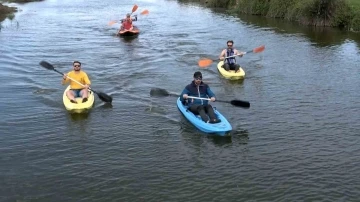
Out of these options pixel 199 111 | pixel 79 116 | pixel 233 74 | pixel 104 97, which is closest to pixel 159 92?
pixel 104 97

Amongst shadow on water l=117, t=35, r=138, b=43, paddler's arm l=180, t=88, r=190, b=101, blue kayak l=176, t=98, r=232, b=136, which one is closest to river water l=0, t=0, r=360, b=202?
blue kayak l=176, t=98, r=232, b=136

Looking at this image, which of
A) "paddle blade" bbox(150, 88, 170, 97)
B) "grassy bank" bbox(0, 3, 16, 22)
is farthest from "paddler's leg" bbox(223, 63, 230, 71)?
"grassy bank" bbox(0, 3, 16, 22)

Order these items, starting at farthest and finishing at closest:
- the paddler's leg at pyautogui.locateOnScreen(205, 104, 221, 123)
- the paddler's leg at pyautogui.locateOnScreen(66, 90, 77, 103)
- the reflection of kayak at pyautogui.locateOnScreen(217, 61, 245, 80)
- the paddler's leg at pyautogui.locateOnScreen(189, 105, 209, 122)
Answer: the reflection of kayak at pyautogui.locateOnScreen(217, 61, 245, 80), the paddler's leg at pyautogui.locateOnScreen(66, 90, 77, 103), the paddler's leg at pyautogui.locateOnScreen(189, 105, 209, 122), the paddler's leg at pyautogui.locateOnScreen(205, 104, 221, 123)

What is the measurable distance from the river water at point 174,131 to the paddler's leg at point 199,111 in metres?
0.44

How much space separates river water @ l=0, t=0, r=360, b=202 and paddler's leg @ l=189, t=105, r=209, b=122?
444mm

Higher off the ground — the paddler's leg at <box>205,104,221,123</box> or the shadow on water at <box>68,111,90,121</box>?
the paddler's leg at <box>205,104,221,123</box>

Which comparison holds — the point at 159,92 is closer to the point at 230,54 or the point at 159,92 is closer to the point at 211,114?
the point at 211,114

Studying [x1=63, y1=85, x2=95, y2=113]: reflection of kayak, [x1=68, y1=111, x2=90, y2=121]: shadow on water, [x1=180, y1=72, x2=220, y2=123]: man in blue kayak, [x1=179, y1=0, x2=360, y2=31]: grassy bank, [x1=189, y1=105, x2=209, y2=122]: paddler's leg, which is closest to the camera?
[x1=189, y1=105, x2=209, y2=122]: paddler's leg

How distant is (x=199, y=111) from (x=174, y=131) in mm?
925

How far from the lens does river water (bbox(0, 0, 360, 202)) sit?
9.63 metres

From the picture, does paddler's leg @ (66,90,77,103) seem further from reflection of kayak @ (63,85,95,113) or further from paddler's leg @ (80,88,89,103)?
paddler's leg @ (80,88,89,103)

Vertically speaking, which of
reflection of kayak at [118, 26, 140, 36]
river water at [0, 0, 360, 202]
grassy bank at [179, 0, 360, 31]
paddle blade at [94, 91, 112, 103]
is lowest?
river water at [0, 0, 360, 202]

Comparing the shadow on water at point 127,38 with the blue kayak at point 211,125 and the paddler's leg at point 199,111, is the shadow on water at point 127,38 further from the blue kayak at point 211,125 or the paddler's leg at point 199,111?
the blue kayak at point 211,125

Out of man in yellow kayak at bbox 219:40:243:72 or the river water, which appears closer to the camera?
the river water
